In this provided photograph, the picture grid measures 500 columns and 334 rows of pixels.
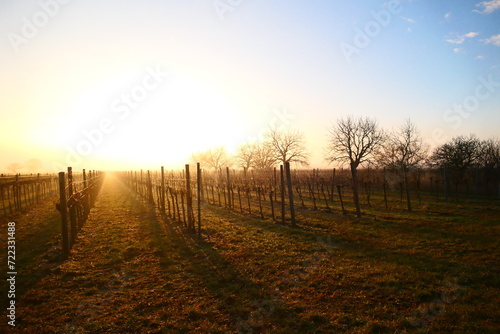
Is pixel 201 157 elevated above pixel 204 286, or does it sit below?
above

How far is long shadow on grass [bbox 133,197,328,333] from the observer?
388 centimetres

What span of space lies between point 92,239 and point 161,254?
3.59 meters

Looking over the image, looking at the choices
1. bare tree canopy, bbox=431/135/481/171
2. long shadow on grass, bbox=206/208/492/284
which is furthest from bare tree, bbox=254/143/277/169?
long shadow on grass, bbox=206/208/492/284

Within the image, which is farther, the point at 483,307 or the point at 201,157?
the point at 201,157

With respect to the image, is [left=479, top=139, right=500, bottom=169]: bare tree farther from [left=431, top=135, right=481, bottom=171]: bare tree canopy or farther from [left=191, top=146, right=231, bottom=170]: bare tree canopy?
[left=191, top=146, right=231, bottom=170]: bare tree canopy

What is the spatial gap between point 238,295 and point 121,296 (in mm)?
2341

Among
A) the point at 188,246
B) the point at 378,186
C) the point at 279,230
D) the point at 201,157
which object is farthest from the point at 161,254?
the point at 201,157

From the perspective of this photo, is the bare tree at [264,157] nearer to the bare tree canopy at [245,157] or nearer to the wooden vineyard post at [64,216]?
the bare tree canopy at [245,157]

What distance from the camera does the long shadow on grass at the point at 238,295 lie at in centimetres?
388

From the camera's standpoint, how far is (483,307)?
396 cm

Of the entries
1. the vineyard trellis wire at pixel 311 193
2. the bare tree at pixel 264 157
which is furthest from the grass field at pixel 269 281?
the bare tree at pixel 264 157

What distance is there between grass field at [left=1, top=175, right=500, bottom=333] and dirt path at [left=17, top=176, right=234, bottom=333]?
2cm

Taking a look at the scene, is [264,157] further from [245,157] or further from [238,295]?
[238,295]

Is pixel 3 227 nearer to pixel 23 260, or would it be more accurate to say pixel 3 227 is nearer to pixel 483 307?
pixel 23 260
